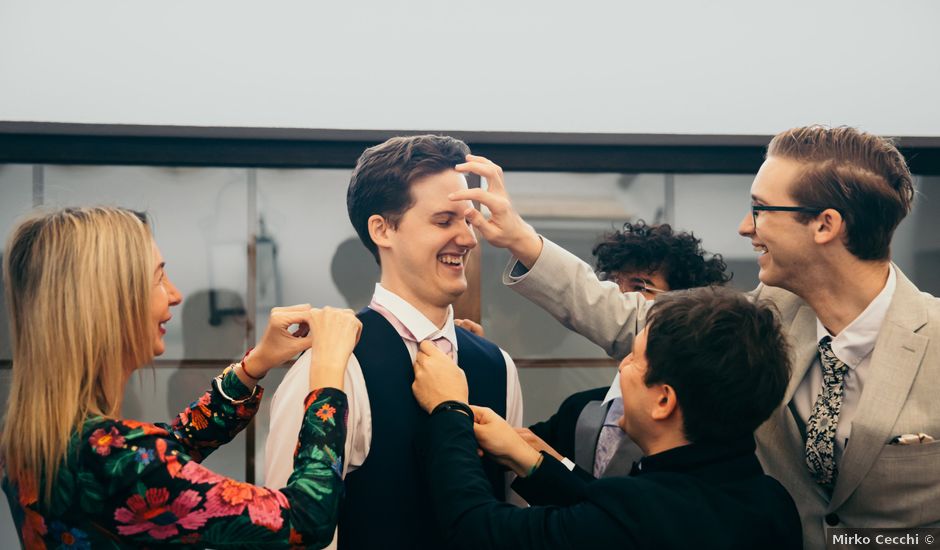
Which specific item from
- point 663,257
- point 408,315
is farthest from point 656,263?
point 408,315

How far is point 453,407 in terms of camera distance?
1.50m

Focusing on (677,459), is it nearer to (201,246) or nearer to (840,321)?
(840,321)

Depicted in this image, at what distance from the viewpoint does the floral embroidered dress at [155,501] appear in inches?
46.3

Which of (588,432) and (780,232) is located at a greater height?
(780,232)

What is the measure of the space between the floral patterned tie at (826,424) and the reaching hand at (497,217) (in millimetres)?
618

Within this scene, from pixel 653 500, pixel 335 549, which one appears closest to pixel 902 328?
pixel 653 500

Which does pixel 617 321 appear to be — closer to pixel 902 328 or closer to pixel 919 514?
pixel 902 328

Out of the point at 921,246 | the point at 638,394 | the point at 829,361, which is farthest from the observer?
the point at 921,246

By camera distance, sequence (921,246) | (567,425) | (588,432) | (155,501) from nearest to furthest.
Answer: (155,501)
(588,432)
(567,425)
(921,246)

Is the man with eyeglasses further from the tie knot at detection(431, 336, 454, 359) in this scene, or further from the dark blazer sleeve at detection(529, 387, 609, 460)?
the dark blazer sleeve at detection(529, 387, 609, 460)

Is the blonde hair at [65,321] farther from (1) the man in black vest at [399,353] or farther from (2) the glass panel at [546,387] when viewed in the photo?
(2) the glass panel at [546,387]

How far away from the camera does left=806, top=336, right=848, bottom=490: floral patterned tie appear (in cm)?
165

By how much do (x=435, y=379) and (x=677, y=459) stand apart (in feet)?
1.45

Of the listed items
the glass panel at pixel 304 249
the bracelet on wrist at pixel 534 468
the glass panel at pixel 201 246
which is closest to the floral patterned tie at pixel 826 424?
the bracelet on wrist at pixel 534 468
